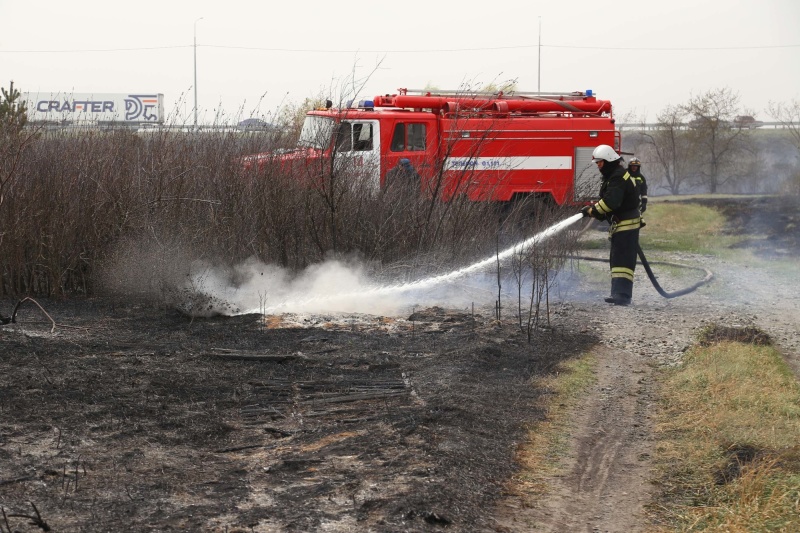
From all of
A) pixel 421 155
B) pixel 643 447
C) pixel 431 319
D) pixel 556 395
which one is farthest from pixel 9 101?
pixel 643 447

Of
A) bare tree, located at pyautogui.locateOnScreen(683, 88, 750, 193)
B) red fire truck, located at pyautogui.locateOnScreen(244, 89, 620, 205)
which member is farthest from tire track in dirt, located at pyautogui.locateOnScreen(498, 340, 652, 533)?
bare tree, located at pyautogui.locateOnScreen(683, 88, 750, 193)

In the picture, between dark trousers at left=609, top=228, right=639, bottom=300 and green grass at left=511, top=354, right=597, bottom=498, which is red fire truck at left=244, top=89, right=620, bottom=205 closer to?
dark trousers at left=609, top=228, right=639, bottom=300

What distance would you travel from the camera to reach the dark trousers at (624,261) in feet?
33.7

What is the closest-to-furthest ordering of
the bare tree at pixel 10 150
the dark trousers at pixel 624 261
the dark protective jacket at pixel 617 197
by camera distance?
the bare tree at pixel 10 150
the dark protective jacket at pixel 617 197
the dark trousers at pixel 624 261

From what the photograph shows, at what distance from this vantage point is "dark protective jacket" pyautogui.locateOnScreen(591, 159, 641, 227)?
1009 cm

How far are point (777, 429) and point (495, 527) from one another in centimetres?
234

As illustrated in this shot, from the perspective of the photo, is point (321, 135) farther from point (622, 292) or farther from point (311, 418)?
point (311, 418)

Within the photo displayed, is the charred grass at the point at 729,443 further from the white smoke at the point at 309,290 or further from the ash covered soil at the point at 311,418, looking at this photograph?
the white smoke at the point at 309,290

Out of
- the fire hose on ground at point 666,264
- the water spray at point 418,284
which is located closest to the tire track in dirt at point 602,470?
the water spray at point 418,284

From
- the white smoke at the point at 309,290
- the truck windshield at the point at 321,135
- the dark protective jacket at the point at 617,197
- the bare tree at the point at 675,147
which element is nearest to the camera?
the white smoke at the point at 309,290

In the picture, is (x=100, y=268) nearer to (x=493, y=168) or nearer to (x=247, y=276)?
(x=247, y=276)

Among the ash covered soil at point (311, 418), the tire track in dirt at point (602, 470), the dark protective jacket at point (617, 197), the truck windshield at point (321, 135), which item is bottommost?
the tire track in dirt at point (602, 470)

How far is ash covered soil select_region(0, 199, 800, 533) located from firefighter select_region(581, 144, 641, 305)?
894 millimetres

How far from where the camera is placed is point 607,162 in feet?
34.0
